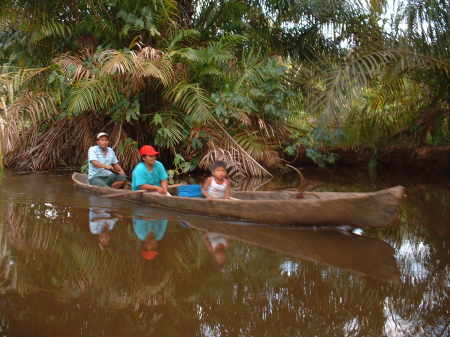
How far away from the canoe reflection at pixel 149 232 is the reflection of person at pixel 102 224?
279mm

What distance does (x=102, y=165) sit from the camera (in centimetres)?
752

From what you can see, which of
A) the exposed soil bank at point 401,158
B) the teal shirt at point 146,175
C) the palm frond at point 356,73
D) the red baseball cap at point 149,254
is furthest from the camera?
the exposed soil bank at point 401,158

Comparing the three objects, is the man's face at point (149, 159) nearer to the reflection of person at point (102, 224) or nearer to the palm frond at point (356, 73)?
the reflection of person at point (102, 224)

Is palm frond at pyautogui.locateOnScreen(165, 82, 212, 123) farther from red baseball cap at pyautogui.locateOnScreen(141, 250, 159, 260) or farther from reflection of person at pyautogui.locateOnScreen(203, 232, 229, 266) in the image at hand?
red baseball cap at pyautogui.locateOnScreen(141, 250, 159, 260)

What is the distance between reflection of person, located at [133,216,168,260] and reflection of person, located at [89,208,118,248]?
0.28 m

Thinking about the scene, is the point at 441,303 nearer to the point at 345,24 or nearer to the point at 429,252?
the point at 429,252

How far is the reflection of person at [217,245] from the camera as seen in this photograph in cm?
418

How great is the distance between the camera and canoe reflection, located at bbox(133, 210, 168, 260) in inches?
169

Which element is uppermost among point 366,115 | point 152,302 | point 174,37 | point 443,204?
point 174,37

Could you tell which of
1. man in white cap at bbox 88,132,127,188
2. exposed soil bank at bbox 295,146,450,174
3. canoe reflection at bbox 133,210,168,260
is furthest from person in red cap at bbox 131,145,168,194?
exposed soil bank at bbox 295,146,450,174

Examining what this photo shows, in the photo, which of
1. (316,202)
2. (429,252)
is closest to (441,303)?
(429,252)

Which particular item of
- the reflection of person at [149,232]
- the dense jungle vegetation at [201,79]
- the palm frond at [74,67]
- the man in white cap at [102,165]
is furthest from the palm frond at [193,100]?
the reflection of person at [149,232]

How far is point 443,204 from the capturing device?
660 centimetres

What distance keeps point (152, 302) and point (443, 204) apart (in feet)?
16.2
